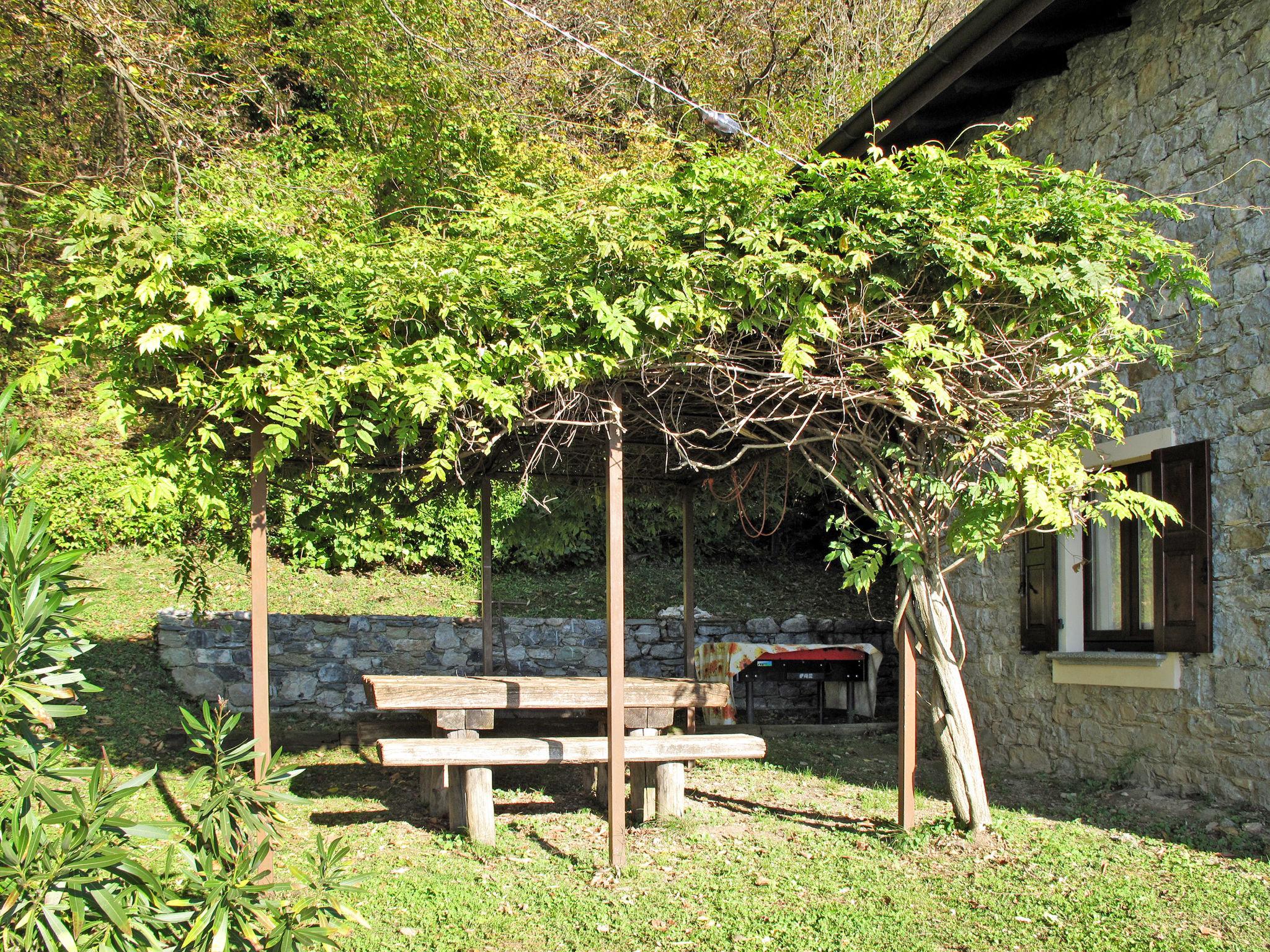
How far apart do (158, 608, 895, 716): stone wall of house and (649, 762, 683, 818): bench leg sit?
4.20m

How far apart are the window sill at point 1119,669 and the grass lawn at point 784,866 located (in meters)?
0.71

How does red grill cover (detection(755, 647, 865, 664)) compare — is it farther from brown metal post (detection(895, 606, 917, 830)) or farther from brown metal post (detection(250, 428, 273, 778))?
brown metal post (detection(250, 428, 273, 778))

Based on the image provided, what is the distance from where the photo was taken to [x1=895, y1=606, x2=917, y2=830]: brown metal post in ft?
18.8

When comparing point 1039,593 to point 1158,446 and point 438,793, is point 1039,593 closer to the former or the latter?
point 1158,446

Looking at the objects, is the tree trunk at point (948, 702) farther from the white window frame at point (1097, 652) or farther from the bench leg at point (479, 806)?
the bench leg at point (479, 806)

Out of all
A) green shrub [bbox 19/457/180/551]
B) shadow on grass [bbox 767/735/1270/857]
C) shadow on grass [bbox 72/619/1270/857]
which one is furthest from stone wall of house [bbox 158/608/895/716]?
shadow on grass [bbox 767/735/1270/857]

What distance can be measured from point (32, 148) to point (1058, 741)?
1156 cm

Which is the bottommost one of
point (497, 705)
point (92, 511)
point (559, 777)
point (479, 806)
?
point (559, 777)

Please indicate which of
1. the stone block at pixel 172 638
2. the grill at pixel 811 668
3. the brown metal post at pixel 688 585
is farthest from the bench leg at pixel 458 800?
the grill at pixel 811 668

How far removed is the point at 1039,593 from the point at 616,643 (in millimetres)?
3846

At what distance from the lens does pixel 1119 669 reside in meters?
6.76

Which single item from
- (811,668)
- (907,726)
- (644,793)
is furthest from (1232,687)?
(811,668)

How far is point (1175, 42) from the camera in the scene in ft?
21.5

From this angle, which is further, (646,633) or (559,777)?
(646,633)
